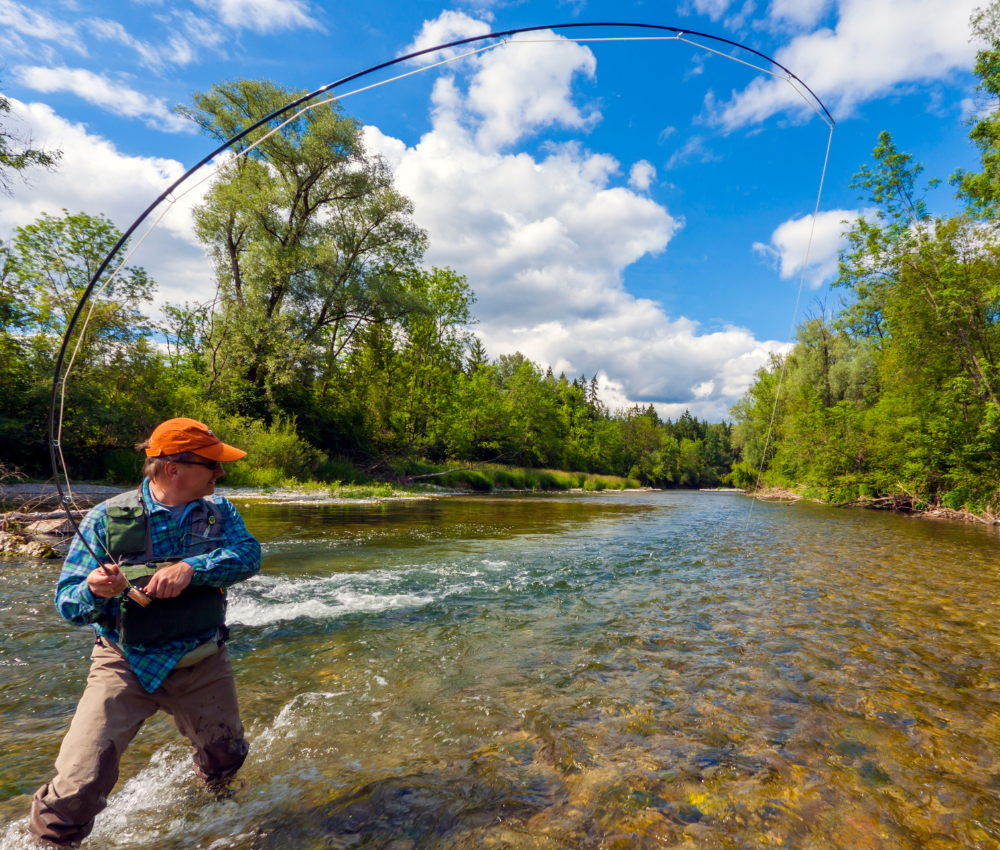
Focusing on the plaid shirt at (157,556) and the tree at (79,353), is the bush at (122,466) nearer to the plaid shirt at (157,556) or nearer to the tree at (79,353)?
the tree at (79,353)

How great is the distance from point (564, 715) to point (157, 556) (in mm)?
2917

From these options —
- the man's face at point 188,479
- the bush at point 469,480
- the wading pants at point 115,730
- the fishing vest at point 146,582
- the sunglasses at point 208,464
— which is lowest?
the bush at point 469,480

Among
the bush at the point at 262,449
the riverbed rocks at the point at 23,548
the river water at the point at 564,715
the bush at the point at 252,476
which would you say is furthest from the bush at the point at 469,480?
the river water at the point at 564,715

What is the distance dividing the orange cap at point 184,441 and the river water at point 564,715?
188 cm

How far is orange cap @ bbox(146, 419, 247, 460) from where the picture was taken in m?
2.60

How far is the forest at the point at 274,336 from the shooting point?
1856 cm

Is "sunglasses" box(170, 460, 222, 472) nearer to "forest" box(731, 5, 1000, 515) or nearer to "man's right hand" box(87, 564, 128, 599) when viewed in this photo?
"man's right hand" box(87, 564, 128, 599)

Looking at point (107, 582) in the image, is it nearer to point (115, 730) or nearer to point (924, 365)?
point (115, 730)

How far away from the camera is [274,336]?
83.6 ft

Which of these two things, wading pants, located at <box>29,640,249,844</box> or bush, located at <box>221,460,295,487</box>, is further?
bush, located at <box>221,460,295,487</box>

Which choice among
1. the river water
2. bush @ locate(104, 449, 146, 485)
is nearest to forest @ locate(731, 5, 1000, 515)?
the river water

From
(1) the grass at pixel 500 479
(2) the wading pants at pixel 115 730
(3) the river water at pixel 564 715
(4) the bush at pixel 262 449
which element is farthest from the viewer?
(1) the grass at pixel 500 479

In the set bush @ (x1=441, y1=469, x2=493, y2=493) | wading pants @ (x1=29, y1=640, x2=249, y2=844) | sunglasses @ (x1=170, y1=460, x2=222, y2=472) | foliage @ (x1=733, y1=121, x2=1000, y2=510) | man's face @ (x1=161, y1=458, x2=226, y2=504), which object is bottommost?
bush @ (x1=441, y1=469, x2=493, y2=493)

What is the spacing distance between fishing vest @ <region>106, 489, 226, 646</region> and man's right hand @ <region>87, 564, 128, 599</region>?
0.50 ft
